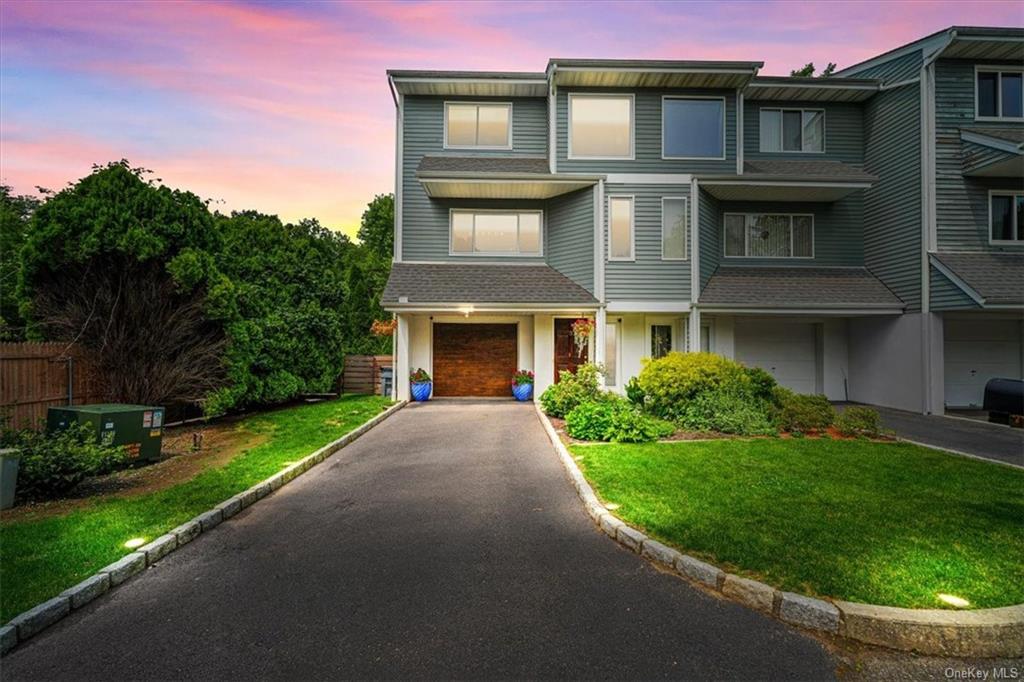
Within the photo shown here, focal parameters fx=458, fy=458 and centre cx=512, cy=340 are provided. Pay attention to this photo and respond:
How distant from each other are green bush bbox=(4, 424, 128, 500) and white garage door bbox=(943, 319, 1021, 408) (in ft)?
71.3

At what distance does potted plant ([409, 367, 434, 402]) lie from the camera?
48.9ft

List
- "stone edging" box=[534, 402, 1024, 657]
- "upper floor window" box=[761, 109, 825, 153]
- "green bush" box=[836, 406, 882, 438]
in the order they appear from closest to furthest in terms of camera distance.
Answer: "stone edging" box=[534, 402, 1024, 657] → "green bush" box=[836, 406, 882, 438] → "upper floor window" box=[761, 109, 825, 153]

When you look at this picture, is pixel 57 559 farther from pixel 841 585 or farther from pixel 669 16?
pixel 669 16

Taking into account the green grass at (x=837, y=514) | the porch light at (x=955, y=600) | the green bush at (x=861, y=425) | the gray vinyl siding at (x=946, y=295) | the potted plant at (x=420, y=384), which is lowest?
the green grass at (x=837, y=514)

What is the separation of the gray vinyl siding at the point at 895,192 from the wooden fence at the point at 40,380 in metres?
21.3

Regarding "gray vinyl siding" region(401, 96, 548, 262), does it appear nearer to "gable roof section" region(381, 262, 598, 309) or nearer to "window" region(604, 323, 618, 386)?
"gable roof section" region(381, 262, 598, 309)

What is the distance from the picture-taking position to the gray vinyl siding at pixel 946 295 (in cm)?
1215

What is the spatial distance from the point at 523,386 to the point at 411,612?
11.7 m

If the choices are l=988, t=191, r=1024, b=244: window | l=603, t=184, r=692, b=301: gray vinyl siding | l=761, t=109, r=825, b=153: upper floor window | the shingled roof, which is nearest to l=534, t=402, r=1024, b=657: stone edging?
l=603, t=184, r=692, b=301: gray vinyl siding

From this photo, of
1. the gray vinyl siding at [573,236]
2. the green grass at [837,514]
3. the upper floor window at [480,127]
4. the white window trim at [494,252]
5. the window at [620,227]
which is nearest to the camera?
the green grass at [837,514]

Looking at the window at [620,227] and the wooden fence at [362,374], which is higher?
the window at [620,227]

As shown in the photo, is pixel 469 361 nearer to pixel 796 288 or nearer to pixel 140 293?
pixel 140 293

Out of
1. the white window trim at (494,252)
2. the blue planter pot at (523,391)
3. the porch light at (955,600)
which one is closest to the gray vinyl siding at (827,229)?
the white window trim at (494,252)

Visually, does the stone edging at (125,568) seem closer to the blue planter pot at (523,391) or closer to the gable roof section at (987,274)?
the blue planter pot at (523,391)
